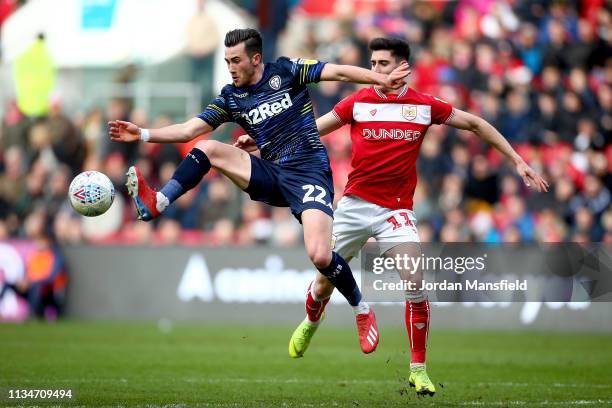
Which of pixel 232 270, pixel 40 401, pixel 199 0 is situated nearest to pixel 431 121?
pixel 40 401

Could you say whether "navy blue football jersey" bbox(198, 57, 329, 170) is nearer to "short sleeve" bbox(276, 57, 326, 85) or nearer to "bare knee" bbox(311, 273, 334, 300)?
"short sleeve" bbox(276, 57, 326, 85)

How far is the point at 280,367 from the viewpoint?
12992 millimetres

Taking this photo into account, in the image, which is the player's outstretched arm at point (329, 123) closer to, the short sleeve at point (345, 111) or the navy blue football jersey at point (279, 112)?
the short sleeve at point (345, 111)

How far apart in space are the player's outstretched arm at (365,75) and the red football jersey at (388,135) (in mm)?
960

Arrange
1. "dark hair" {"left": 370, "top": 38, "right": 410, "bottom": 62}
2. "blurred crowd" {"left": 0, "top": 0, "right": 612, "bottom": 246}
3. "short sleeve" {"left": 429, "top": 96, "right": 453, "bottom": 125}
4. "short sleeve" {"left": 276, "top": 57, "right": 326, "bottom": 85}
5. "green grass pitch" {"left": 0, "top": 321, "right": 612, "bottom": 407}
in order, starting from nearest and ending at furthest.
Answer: "short sleeve" {"left": 276, "top": 57, "right": 326, "bottom": 85} → "dark hair" {"left": 370, "top": 38, "right": 410, "bottom": 62} → "green grass pitch" {"left": 0, "top": 321, "right": 612, "bottom": 407} → "short sleeve" {"left": 429, "top": 96, "right": 453, "bottom": 125} → "blurred crowd" {"left": 0, "top": 0, "right": 612, "bottom": 246}

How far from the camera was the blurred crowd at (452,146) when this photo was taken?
61.7ft

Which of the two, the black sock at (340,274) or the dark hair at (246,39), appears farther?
the black sock at (340,274)

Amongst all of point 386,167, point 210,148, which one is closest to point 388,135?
point 386,167

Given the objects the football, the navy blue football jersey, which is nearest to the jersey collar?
the navy blue football jersey

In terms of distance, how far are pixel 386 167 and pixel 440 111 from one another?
73 cm

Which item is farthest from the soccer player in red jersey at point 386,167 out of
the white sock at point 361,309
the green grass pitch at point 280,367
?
the green grass pitch at point 280,367

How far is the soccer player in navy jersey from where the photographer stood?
31.3 feet

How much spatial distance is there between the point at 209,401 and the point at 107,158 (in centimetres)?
1164

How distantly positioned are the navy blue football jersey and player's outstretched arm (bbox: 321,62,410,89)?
0.89 feet
